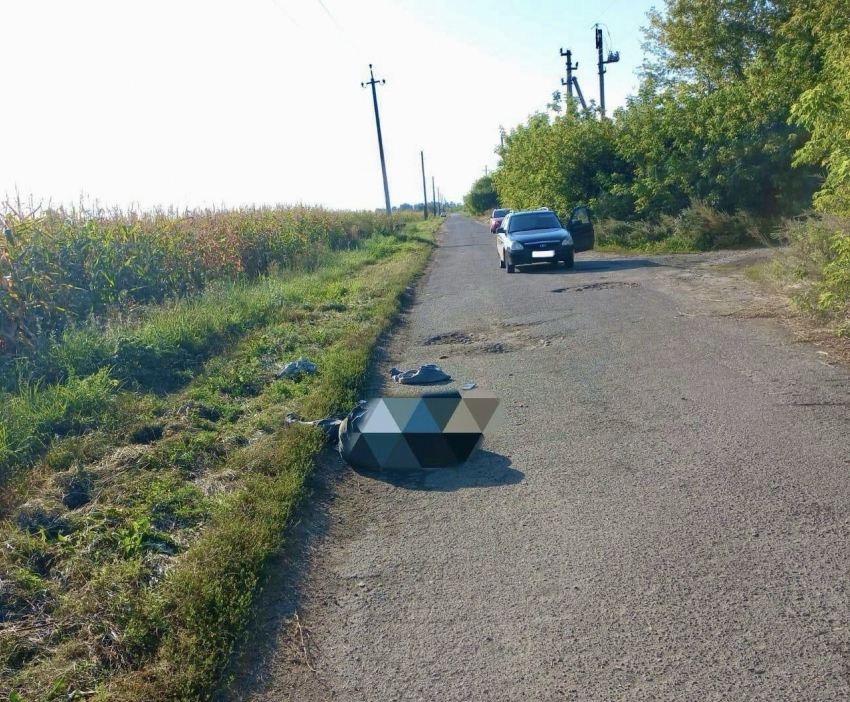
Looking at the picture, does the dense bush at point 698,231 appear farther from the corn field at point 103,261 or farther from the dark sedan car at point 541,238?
the corn field at point 103,261

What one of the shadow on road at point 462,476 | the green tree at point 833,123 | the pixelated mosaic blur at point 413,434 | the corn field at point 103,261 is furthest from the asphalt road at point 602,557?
the corn field at point 103,261

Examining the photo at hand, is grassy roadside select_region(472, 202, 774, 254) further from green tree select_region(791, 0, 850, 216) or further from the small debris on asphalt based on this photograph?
the small debris on asphalt

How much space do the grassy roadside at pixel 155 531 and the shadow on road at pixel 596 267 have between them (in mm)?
10788

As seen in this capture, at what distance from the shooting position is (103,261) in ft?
37.1

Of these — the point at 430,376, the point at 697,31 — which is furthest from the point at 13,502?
the point at 697,31

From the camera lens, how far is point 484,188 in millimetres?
94562

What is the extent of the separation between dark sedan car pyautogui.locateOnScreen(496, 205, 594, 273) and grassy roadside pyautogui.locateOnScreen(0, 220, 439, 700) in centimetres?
1064

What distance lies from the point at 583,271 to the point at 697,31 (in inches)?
640

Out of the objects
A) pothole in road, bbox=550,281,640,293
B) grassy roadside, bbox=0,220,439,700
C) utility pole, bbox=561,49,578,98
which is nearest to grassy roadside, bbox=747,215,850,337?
pothole in road, bbox=550,281,640,293

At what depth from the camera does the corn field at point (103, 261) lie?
9383 millimetres

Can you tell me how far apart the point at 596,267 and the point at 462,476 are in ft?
48.2

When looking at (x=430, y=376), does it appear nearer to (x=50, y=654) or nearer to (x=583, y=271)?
(x=50, y=654)

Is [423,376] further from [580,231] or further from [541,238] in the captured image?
[580,231]

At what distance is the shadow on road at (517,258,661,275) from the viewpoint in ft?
60.0
